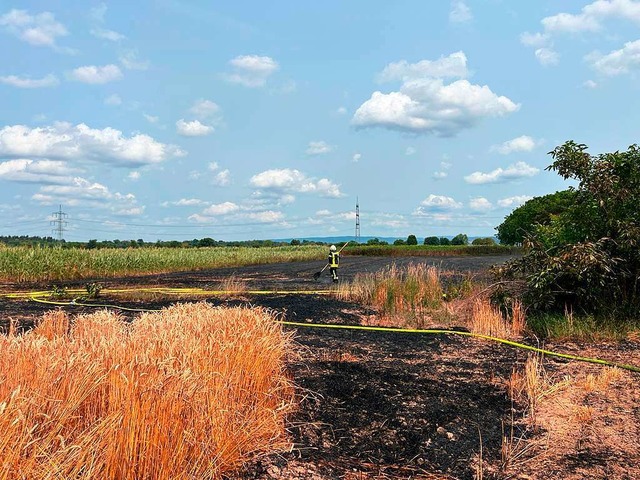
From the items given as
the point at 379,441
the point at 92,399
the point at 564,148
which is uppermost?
the point at 564,148

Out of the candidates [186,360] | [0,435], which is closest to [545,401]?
[186,360]

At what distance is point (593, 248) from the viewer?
7945 mm

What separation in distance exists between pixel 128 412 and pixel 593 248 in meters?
7.45

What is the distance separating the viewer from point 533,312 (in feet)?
30.0

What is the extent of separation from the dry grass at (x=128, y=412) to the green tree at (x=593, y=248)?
6.01m

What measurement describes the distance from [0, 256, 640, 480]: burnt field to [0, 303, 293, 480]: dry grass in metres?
0.35

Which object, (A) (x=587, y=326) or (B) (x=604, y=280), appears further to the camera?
(B) (x=604, y=280)

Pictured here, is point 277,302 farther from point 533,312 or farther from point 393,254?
point 393,254

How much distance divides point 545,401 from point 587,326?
3.60 metres

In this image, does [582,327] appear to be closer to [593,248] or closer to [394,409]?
[593,248]

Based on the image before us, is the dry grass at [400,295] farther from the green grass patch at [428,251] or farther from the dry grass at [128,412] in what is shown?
the green grass patch at [428,251]

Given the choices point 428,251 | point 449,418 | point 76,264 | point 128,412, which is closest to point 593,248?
point 449,418

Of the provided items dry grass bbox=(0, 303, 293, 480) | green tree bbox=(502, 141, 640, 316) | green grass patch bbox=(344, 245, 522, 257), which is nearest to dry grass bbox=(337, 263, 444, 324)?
green tree bbox=(502, 141, 640, 316)

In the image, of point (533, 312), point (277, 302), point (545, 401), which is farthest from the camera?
point (277, 302)
